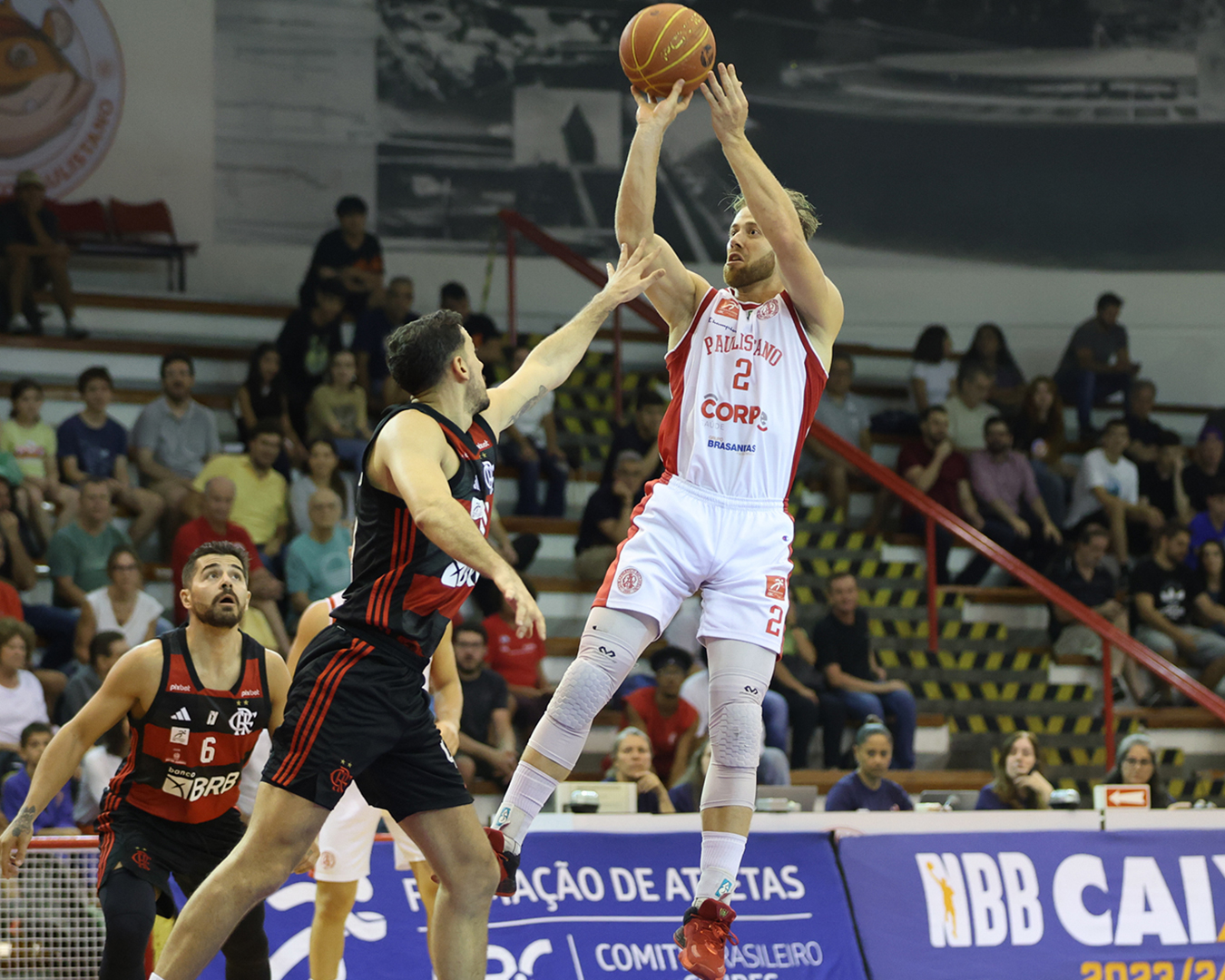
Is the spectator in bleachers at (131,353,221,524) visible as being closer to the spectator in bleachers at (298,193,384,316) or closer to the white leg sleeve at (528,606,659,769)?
the spectator in bleachers at (298,193,384,316)

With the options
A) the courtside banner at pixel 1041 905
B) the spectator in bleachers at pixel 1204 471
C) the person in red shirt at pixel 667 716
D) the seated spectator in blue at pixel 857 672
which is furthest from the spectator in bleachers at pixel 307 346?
the spectator in bleachers at pixel 1204 471

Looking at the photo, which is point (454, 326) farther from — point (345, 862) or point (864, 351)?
point (864, 351)

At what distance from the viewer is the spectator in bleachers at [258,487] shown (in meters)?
11.0

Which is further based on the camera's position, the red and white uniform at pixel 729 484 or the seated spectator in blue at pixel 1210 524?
the seated spectator in blue at pixel 1210 524

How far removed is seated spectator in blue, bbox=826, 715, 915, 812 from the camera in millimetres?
8570

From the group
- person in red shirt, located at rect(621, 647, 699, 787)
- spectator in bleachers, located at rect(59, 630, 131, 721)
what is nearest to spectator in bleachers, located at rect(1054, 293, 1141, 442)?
person in red shirt, located at rect(621, 647, 699, 787)

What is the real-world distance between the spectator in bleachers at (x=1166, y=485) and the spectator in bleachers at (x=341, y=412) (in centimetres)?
683

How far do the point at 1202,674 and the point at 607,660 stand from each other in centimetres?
850

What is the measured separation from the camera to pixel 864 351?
1543cm

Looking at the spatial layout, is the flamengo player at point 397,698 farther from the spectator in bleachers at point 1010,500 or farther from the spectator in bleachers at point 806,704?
the spectator in bleachers at point 1010,500

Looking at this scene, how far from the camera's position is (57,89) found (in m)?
14.4

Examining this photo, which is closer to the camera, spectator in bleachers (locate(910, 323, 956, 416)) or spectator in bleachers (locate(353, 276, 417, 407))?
spectator in bleachers (locate(353, 276, 417, 407))

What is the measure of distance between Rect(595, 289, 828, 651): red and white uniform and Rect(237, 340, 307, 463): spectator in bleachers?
692cm

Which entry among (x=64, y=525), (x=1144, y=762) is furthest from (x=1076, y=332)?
(x=64, y=525)
